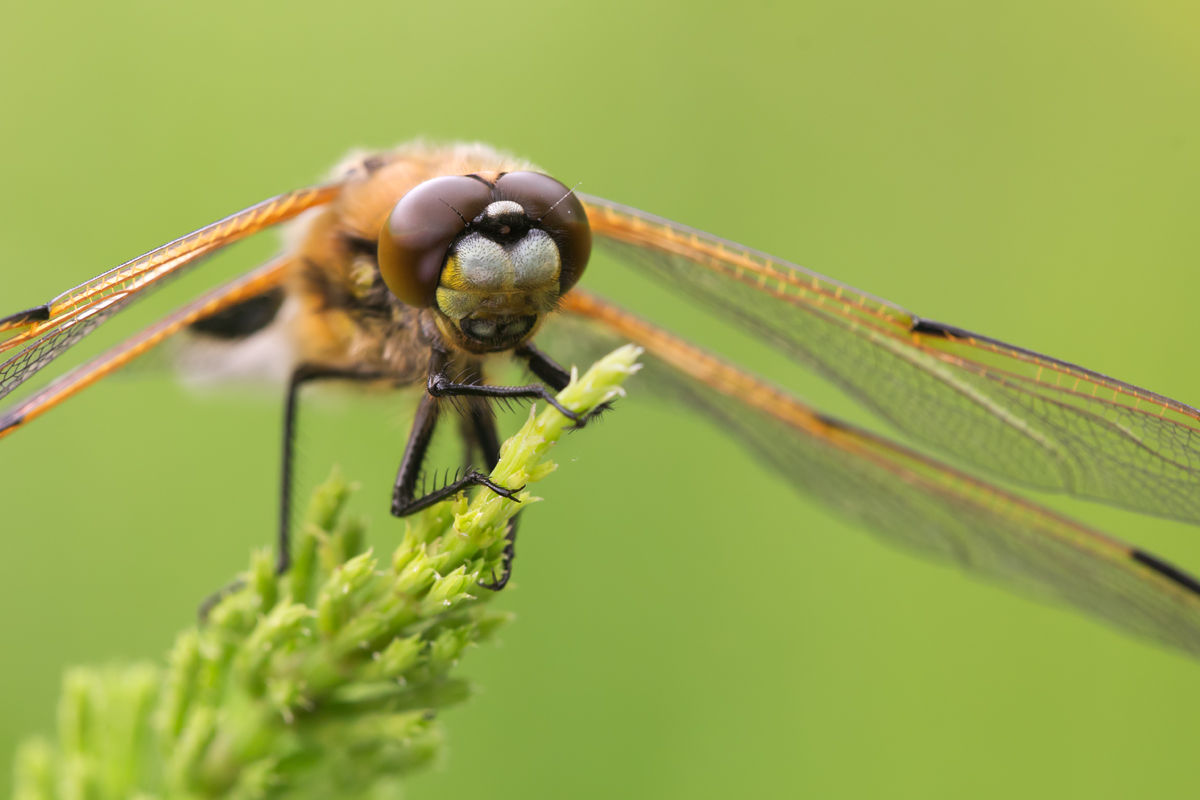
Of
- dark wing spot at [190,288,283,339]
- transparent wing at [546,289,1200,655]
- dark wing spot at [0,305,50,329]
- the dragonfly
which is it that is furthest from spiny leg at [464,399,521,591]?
dark wing spot at [0,305,50,329]

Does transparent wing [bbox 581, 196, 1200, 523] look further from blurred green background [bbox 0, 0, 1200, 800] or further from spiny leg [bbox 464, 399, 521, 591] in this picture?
blurred green background [bbox 0, 0, 1200, 800]

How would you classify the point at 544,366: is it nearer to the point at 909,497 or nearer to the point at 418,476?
the point at 418,476

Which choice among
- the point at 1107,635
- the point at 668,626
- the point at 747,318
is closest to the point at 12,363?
the point at 747,318

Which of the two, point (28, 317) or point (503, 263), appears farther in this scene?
point (503, 263)

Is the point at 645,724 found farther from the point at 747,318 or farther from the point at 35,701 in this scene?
the point at 35,701

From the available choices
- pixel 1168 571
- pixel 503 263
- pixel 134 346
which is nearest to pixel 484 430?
pixel 503 263

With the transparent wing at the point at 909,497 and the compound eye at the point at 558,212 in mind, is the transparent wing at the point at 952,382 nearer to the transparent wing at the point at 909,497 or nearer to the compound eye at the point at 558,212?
the transparent wing at the point at 909,497

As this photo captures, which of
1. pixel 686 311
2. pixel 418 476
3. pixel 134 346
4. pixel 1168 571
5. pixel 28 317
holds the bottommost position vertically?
pixel 686 311
